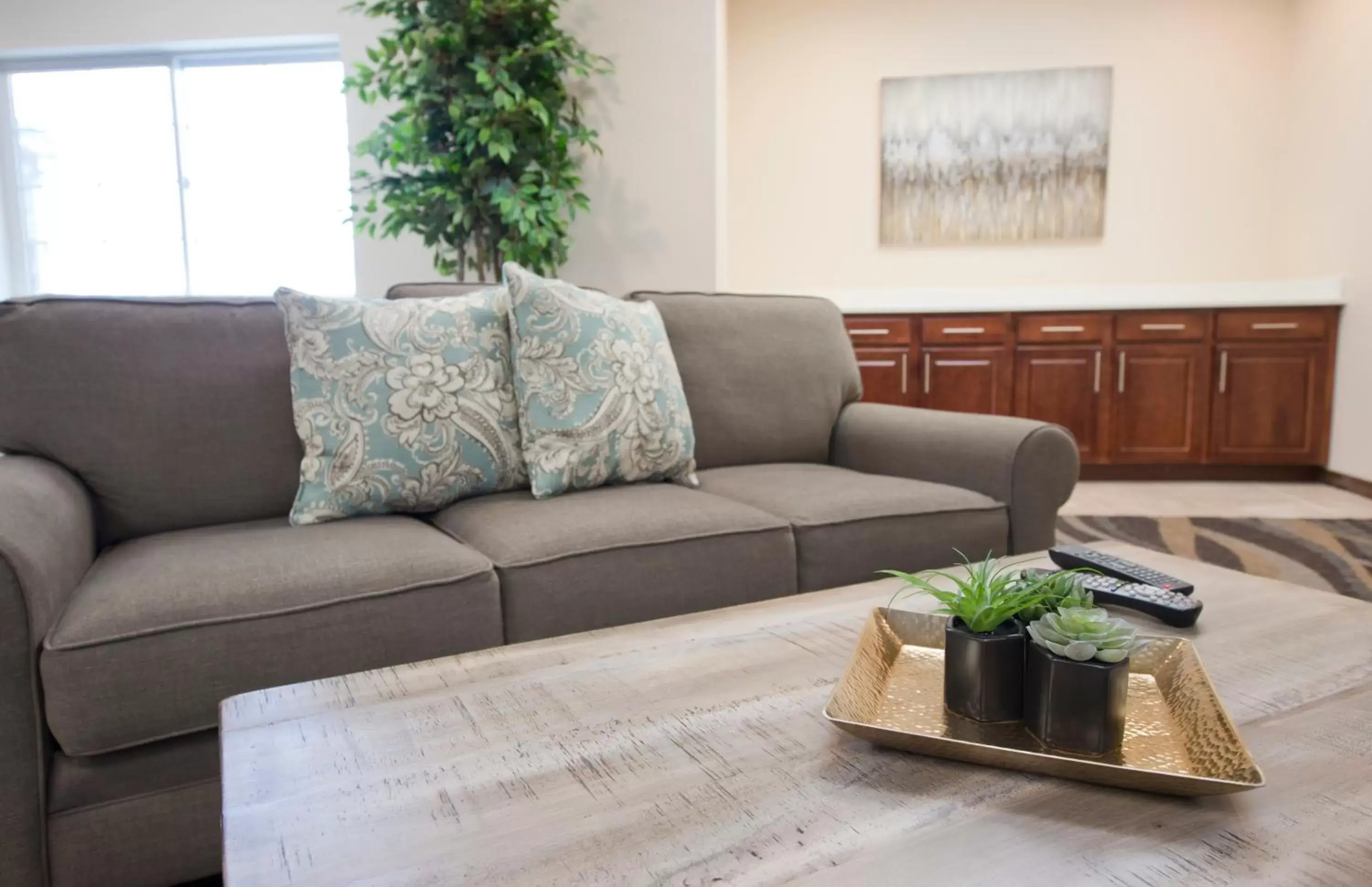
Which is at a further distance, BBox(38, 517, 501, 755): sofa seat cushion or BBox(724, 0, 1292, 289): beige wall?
BBox(724, 0, 1292, 289): beige wall

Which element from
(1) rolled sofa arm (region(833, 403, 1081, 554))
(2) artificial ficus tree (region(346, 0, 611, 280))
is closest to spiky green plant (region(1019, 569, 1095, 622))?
(1) rolled sofa arm (region(833, 403, 1081, 554))

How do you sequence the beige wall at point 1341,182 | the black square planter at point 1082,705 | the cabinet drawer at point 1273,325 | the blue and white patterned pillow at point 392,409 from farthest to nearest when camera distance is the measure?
the cabinet drawer at point 1273,325 → the beige wall at point 1341,182 → the blue and white patterned pillow at point 392,409 → the black square planter at point 1082,705

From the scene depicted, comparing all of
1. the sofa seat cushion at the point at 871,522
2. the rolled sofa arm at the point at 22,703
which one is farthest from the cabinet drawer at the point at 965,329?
the rolled sofa arm at the point at 22,703

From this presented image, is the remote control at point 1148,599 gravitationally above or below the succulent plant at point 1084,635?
below

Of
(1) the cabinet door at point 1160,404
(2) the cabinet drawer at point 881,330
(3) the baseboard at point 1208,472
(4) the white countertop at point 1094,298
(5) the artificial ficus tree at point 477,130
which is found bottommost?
(3) the baseboard at point 1208,472

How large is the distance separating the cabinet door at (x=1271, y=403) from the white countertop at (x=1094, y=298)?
0.73 ft

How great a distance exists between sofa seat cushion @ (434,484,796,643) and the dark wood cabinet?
2.78m

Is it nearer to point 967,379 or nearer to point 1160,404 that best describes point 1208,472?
point 1160,404

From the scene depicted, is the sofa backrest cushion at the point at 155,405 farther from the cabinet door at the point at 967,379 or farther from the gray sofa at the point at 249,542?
the cabinet door at the point at 967,379

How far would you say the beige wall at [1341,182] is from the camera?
380 cm

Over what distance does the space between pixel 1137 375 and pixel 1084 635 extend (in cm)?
388

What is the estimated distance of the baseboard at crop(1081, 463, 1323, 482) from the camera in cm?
415

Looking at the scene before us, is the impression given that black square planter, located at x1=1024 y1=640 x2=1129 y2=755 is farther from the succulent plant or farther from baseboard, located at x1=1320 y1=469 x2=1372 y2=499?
baseboard, located at x1=1320 y1=469 x2=1372 y2=499

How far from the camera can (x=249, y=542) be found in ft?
4.56
